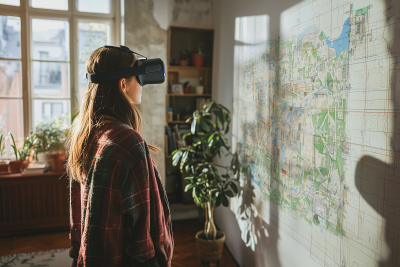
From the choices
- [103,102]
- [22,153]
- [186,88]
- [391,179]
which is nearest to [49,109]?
[22,153]

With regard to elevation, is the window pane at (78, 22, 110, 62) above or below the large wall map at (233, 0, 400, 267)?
above

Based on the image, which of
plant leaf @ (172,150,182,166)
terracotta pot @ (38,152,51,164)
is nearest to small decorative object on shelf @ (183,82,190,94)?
plant leaf @ (172,150,182,166)

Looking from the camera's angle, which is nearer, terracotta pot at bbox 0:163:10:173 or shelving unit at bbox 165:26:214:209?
terracotta pot at bbox 0:163:10:173

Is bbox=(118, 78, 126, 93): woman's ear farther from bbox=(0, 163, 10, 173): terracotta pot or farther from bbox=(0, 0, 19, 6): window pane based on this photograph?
bbox=(0, 0, 19, 6): window pane

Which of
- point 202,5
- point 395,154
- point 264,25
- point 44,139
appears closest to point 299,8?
point 264,25

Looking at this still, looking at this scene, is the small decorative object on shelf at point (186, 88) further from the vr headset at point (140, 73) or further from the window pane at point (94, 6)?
the vr headset at point (140, 73)

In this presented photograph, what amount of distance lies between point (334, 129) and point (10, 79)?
355 centimetres

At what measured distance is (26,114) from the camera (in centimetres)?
354

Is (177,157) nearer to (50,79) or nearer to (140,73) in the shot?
(140,73)

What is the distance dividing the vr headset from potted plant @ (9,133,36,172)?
260cm

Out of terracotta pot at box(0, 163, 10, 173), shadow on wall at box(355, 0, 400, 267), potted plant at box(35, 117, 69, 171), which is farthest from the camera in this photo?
potted plant at box(35, 117, 69, 171)

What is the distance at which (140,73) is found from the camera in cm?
115

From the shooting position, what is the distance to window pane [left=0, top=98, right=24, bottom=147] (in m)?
3.49

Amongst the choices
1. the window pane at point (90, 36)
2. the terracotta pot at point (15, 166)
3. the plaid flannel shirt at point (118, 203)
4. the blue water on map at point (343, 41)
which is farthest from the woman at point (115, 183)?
the window pane at point (90, 36)
